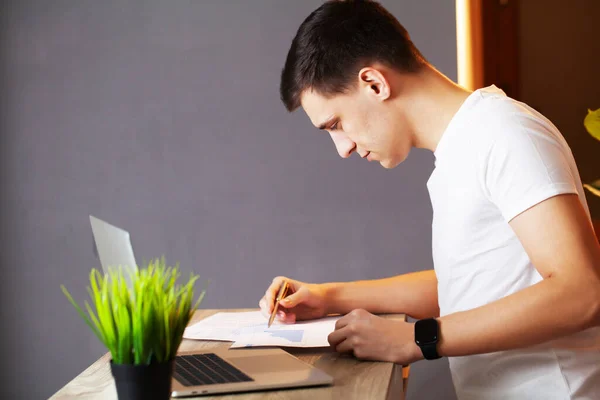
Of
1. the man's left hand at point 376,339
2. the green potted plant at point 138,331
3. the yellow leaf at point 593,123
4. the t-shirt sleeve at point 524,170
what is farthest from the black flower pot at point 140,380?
the yellow leaf at point 593,123

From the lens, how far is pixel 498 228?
119 cm

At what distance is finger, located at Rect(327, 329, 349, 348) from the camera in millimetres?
1146

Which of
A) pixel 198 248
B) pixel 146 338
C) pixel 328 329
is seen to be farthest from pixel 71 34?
pixel 146 338

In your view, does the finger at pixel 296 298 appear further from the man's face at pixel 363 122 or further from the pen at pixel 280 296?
the man's face at pixel 363 122

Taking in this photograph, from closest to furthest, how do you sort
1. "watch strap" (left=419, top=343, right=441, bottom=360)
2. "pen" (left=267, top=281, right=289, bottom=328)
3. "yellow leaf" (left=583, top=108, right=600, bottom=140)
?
1. "watch strap" (left=419, top=343, right=441, bottom=360)
2. "pen" (left=267, top=281, right=289, bottom=328)
3. "yellow leaf" (left=583, top=108, right=600, bottom=140)

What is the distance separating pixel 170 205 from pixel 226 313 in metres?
0.90

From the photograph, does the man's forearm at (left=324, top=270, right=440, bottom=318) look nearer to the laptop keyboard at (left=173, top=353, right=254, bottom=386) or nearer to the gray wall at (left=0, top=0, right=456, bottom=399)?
the laptop keyboard at (left=173, top=353, right=254, bottom=386)

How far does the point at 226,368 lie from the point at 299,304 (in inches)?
16.8

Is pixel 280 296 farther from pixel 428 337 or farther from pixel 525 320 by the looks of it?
pixel 525 320

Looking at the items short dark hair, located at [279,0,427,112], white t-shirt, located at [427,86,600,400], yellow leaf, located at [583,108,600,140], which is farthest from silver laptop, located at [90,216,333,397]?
yellow leaf, located at [583,108,600,140]

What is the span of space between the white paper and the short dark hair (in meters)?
0.45

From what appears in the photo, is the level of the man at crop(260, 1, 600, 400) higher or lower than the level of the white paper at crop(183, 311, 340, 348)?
higher

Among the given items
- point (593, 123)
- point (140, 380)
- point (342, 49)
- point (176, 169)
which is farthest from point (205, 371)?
point (176, 169)

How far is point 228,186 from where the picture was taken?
241cm
